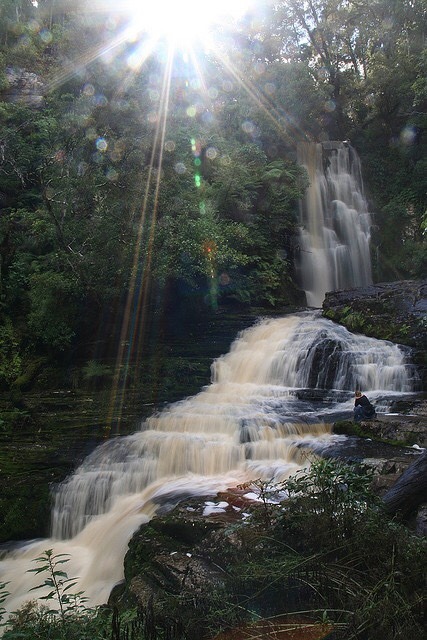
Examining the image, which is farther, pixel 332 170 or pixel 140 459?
pixel 332 170

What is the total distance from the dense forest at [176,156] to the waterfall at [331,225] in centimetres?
71

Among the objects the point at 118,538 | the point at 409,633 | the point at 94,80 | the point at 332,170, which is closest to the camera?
the point at 409,633

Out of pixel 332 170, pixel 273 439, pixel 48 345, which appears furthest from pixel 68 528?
pixel 332 170

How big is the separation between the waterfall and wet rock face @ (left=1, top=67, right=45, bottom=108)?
13203mm

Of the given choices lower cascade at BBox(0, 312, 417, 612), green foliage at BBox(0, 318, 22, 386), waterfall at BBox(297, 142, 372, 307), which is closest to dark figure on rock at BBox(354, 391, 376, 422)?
lower cascade at BBox(0, 312, 417, 612)

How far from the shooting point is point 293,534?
434 centimetres

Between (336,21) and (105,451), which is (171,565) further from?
(336,21)

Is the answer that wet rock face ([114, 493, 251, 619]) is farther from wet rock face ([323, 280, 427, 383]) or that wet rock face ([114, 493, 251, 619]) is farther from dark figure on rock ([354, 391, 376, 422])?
wet rock face ([323, 280, 427, 383])

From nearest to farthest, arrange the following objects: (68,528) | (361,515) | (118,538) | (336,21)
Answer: (361,515)
(118,538)
(68,528)
(336,21)

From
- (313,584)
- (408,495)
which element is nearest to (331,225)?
(408,495)

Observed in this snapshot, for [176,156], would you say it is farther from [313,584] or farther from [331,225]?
[313,584]

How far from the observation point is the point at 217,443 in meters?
8.77

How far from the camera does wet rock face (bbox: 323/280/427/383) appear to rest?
12.2 meters

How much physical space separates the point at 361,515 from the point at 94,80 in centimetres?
1602
